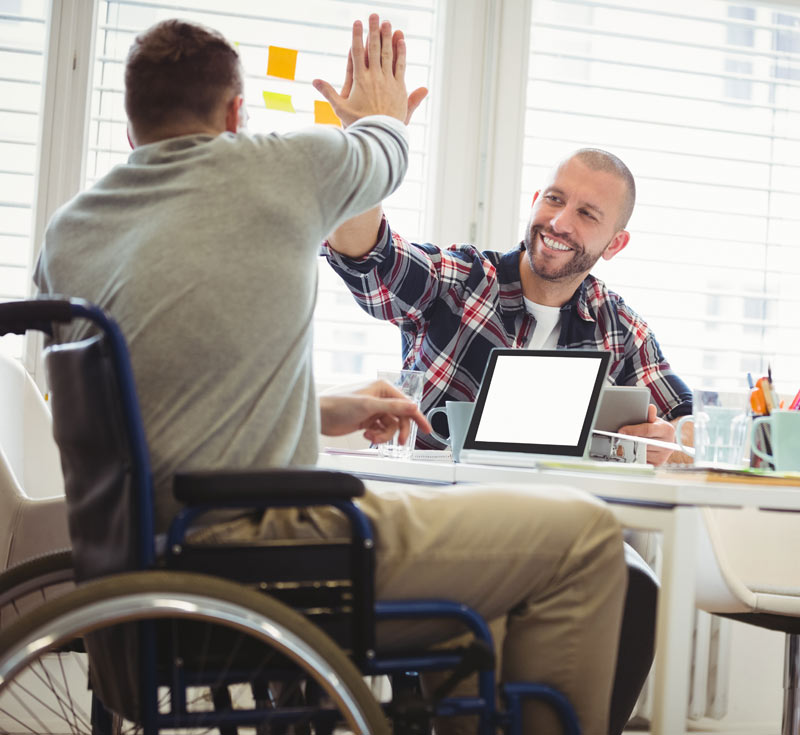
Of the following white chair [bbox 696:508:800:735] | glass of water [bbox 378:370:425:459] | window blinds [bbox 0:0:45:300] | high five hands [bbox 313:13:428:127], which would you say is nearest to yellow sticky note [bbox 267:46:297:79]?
window blinds [bbox 0:0:45:300]

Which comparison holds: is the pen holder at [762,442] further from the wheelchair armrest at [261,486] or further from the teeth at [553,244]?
the teeth at [553,244]

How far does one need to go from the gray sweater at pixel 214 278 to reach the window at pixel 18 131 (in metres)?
1.62

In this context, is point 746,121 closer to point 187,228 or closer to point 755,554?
point 755,554

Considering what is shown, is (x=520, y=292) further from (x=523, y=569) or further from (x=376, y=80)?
(x=523, y=569)

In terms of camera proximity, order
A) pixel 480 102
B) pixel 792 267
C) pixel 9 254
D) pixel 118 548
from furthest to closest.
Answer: pixel 792 267 → pixel 480 102 → pixel 9 254 → pixel 118 548

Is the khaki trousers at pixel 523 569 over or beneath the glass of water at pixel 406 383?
beneath

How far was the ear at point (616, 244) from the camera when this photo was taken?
9.15 feet

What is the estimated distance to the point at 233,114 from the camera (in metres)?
1.28

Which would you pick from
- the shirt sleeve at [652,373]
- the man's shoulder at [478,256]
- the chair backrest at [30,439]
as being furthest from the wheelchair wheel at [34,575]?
the shirt sleeve at [652,373]

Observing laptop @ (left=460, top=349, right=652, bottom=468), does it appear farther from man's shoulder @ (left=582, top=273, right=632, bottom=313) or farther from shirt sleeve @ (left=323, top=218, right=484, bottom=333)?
man's shoulder @ (left=582, top=273, right=632, bottom=313)

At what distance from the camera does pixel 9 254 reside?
107 inches

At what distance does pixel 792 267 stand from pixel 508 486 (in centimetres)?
235

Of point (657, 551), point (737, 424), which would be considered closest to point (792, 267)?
point (657, 551)

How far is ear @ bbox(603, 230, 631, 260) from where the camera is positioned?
279 cm
